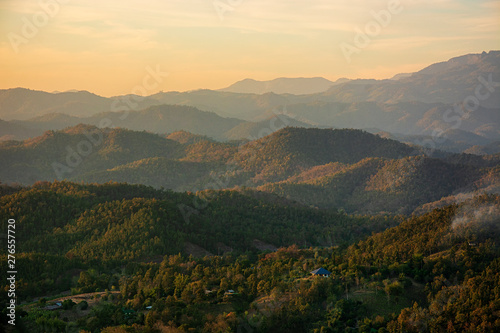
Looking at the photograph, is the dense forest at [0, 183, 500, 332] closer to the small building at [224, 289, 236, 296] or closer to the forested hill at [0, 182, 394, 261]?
the forested hill at [0, 182, 394, 261]

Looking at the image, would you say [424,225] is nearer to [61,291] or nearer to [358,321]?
[358,321]

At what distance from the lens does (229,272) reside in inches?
3649

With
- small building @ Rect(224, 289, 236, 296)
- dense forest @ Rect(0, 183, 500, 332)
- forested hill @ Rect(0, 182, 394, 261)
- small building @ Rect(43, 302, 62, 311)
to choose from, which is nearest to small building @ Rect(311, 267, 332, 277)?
dense forest @ Rect(0, 183, 500, 332)

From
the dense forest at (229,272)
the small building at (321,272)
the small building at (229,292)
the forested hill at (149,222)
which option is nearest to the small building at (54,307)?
the dense forest at (229,272)

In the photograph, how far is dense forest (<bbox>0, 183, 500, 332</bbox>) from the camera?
70.9 meters

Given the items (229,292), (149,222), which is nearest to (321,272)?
(229,292)

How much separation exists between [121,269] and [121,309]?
3420 centimetres

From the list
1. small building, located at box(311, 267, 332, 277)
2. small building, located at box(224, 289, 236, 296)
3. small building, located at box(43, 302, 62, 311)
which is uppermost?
small building, located at box(311, 267, 332, 277)

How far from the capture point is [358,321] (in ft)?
234

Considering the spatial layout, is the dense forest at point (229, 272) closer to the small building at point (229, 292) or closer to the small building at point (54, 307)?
the small building at point (54, 307)

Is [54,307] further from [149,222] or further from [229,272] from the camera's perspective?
[149,222]

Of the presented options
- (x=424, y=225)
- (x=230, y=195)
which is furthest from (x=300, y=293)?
(x=230, y=195)

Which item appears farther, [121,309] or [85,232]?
[85,232]

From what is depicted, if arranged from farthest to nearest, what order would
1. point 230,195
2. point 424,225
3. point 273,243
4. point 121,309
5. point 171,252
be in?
point 230,195 < point 273,243 < point 171,252 < point 424,225 < point 121,309
